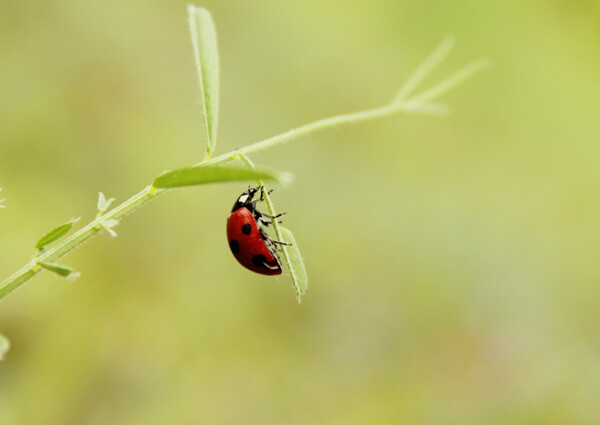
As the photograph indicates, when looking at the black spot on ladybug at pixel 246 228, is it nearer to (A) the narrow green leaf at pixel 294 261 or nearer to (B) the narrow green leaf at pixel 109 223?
(A) the narrow green leaf at pixel 294 261

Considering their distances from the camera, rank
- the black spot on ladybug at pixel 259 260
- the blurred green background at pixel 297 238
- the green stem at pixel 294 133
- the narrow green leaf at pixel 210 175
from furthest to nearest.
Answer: the blurred green background at pixel 297 238 < the black spot on ladybug at pixel 259 260 < the green stem at pixel 294 133 < the narrow green leaf at pixel 210 175

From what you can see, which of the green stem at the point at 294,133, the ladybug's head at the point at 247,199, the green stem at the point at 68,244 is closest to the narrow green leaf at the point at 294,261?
the green stem at the point at 294,133

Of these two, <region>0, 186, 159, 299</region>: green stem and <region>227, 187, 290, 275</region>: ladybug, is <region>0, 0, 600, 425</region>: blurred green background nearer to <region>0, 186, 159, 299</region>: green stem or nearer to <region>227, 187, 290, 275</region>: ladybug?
<region>227, 187, 290, 275</region>: ladybug

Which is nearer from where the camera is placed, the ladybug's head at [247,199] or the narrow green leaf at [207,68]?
the narrow green leaf at [207,68]

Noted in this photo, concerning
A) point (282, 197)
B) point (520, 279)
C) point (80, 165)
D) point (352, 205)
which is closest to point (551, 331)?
point (520, 279)

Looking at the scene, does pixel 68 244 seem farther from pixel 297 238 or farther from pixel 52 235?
pixel 297 238

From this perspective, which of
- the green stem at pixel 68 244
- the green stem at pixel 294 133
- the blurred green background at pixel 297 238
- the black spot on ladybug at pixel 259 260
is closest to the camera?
the green stem at pixel 68 244
